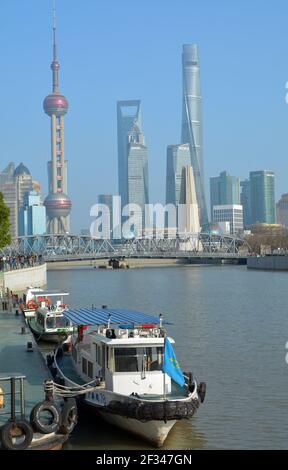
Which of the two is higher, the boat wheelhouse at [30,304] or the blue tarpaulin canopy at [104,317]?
the blue tarpaulin canopy at [104,317]

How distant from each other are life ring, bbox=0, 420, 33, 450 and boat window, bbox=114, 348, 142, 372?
4364 mm

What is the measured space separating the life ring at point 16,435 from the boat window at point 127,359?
436 centimetres

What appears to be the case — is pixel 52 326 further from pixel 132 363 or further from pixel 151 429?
pixel 151 429

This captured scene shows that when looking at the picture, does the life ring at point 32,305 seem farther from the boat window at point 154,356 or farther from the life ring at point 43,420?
the life ring at point 43,420

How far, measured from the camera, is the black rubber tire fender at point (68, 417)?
60.7 ft

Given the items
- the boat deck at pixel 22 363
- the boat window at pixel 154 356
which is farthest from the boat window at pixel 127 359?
the boat deck at pixel 22 363

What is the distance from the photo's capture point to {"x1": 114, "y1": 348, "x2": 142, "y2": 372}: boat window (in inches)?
839

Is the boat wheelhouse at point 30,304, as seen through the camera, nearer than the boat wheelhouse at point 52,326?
No

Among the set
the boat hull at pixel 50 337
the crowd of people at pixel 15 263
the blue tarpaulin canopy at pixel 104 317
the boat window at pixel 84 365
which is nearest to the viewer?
the boat window at pixel 84 365

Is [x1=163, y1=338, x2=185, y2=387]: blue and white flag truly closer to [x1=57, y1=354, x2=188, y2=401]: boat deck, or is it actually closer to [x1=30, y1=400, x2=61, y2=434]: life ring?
[x1=57, y1=354, x2=188, y2=401]: boat deck

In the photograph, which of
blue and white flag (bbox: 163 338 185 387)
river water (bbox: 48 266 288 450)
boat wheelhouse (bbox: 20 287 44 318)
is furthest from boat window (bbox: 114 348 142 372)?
boat wheelhouse (bbox: 20 287 44 318)
